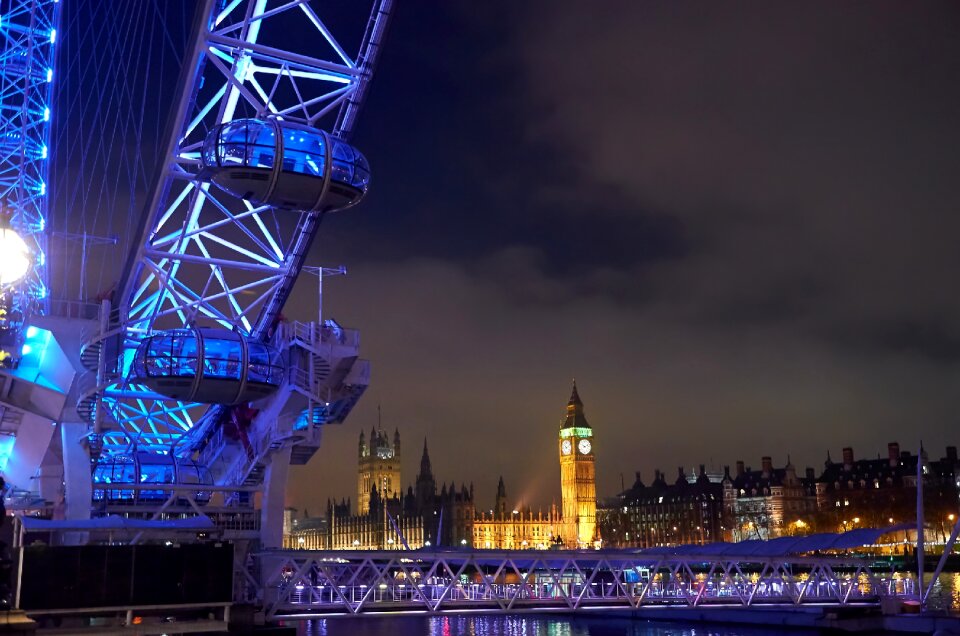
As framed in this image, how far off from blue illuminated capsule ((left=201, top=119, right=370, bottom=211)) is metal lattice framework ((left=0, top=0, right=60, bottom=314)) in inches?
638

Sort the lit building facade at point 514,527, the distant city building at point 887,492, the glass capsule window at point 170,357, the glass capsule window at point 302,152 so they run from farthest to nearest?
the lit building facade at point 514,527
the distant city building at point 887,492
the glass capsule window at point 170,357
the glass capsule window at point 302,152

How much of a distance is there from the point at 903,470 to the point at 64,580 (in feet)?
387

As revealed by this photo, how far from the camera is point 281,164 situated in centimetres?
2511

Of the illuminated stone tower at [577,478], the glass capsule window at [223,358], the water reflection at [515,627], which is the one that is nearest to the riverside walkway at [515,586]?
the water reflection at [515,627]

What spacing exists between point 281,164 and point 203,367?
10185 millimetres

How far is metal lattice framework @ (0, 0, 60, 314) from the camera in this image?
134 feet

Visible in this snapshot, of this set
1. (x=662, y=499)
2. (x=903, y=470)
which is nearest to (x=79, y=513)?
(x=903, y=470)

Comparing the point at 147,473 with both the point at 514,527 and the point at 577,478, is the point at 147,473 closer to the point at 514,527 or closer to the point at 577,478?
the point at 514,527

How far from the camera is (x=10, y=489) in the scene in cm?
3728

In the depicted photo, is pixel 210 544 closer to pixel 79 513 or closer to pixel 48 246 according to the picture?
pixel 79 513

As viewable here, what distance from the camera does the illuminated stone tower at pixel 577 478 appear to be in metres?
179

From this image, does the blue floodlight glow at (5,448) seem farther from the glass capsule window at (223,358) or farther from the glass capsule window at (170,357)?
the glass capsule window at (223,358)

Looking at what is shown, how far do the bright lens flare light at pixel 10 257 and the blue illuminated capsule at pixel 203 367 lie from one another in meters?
4.49

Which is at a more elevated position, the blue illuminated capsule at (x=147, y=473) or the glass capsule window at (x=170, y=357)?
the glass capsule window at (x=170, y=357)
